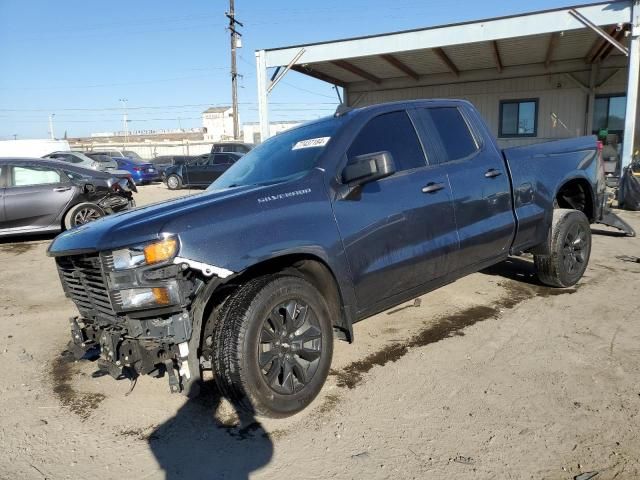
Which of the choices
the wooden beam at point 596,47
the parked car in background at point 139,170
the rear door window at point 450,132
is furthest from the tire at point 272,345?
the parked car in background at point 139,170

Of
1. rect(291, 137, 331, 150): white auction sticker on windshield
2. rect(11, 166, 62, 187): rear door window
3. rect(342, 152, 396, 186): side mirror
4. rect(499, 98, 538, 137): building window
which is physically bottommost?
rect(11, 166, 62, 187): rear door window

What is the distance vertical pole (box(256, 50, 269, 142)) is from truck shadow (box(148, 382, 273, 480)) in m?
12.5

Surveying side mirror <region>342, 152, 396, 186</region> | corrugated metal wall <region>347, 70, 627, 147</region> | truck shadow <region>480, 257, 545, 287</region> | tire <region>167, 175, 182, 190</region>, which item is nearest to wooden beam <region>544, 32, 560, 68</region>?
corrugated metal wall <region>347, 70, 627, 147</region>

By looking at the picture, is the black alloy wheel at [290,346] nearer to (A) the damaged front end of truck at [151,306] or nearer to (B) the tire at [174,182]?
(A) the damaged front end of truck at [151,306]

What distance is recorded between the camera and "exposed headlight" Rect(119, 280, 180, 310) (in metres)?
2.72

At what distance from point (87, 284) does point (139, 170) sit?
23.1 meters

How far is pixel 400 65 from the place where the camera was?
57.0 feet

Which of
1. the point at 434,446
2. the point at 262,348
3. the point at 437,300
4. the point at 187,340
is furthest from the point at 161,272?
the point at 437,300

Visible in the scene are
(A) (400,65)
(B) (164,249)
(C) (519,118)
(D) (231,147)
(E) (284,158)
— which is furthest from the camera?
(D) (231,147)

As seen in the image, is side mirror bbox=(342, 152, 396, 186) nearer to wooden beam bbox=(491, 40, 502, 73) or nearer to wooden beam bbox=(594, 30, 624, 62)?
wooden beam bbox=(491, 40, 502, 73)

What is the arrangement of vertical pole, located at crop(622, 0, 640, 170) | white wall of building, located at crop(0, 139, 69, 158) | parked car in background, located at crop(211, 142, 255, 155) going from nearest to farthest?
vertical pole, located at crop(622, 0, 640, 170)
parked car in background, located at crop(211, 142, 255, 155)
white wall of building, located at crop(0, 139, 69, 158)

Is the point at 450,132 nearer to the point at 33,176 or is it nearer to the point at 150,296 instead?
the point at 150,296

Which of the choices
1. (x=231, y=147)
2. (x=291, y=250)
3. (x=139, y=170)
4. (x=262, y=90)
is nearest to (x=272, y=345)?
(x=291, y=250)

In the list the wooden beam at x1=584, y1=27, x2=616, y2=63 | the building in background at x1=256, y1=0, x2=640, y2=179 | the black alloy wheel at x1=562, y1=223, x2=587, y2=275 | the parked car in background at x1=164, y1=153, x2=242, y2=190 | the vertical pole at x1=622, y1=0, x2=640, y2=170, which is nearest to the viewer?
the black alloy wheel at x1=562, y1=223, x2=587, y2=275
